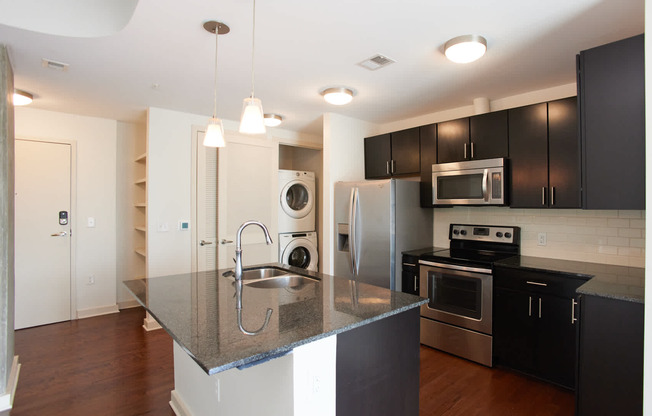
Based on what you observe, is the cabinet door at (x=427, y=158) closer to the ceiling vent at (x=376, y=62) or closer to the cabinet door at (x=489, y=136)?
the cabinet door at (x=489, y=136)

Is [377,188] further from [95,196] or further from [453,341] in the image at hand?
[95,196]

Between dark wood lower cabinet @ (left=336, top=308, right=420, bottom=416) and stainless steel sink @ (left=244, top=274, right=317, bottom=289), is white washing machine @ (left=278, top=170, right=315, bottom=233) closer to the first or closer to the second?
stainless steel sink @ (left=244, top=274, right=317, bottom=289)

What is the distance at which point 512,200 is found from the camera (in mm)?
2891

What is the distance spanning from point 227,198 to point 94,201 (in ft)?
5.41

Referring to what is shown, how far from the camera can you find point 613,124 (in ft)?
6.06

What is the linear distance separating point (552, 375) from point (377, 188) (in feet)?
6.49

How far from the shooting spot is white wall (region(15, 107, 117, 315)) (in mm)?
3902

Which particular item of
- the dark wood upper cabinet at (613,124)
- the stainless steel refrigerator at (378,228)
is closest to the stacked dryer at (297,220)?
the stainless steel refrigerator at (378,228)

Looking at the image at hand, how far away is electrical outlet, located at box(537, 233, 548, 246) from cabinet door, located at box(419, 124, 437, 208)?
0.97 metres

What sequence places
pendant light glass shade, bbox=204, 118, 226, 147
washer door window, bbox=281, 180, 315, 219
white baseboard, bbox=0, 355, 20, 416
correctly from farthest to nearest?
washer door window, bbox=281, 180, 315, 219 → white baseboard, bbox=0, 355, 20, 416 → pendant light glass shade, bbox=204, 118, 226, 147

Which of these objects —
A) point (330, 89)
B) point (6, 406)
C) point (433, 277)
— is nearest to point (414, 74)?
point (330, 89)

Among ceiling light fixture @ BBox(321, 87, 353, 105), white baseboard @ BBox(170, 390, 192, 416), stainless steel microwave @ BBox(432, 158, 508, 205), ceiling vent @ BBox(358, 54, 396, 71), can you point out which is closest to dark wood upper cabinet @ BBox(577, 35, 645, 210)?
stainless steel microwave @ BBox(432, 158, 508, 205)

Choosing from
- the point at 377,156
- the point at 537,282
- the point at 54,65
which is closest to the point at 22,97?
the point at 54,65

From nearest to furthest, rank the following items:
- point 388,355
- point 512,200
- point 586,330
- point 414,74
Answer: point 388,355
point 586,330
point 414,74
point 512,200
